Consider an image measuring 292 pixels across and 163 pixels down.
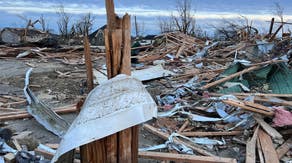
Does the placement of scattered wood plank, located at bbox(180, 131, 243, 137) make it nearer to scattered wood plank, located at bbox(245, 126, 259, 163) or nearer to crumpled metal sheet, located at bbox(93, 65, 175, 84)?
scattered wood plank, located at bbox(245, 126, 259, 163)

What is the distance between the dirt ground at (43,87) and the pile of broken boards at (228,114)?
0.58 metres

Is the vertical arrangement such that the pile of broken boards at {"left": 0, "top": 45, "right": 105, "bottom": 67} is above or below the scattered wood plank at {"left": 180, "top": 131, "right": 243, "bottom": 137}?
below

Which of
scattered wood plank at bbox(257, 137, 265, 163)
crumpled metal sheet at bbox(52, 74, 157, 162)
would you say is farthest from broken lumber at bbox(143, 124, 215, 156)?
crumpled metal sheet at bbox(52, 74, 157, 162)

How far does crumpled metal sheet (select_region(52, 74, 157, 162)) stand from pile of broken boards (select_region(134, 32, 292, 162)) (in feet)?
5.77

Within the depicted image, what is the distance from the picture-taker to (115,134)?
2.23m

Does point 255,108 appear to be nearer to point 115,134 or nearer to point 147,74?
point 115,134

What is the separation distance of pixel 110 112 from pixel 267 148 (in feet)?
9.03

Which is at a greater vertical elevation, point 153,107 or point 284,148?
point 153,107

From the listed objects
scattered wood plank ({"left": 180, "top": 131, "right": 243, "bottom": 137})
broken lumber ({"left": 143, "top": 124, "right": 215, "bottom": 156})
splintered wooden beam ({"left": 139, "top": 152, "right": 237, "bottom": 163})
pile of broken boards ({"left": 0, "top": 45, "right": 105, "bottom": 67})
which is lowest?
pile of broken boards ({"left": 0, "top": 45, "right": 105, "bottom": 67})

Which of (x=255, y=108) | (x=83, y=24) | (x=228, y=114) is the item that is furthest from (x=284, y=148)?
(x=83, y=24)

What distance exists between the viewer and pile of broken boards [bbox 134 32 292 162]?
13.9 feet

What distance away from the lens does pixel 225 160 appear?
145 inches

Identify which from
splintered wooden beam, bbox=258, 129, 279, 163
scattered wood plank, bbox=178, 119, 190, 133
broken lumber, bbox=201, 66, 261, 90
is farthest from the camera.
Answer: broken lumber, bbox=201, 66, 261, 90

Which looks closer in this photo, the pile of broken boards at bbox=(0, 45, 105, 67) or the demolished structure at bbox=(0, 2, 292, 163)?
the demolished structure at bbox=(0, 2, 292, 163)
